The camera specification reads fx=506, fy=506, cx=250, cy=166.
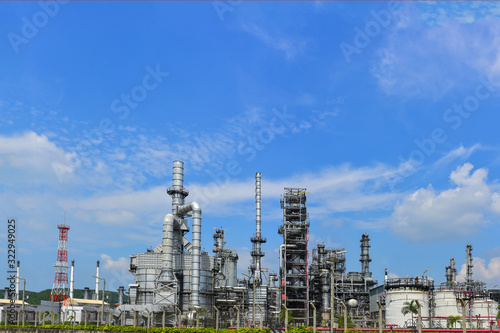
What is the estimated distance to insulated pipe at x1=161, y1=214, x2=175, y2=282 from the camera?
101 meters

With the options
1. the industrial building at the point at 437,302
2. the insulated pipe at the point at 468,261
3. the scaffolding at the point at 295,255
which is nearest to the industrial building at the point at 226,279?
the scaffolding at the point at 295,255

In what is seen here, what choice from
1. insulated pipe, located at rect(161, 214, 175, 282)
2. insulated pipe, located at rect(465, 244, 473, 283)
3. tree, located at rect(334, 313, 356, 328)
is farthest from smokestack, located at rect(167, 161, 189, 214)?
insulated pipe, located at rect(465, 244, 473, 283)

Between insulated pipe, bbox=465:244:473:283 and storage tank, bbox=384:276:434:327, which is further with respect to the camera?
insulated pipe, bbox=465:244:473:283

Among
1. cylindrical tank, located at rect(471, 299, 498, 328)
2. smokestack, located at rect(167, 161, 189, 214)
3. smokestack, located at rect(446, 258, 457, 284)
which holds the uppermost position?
smokestack, located at rect(167, 161, 189, 214)

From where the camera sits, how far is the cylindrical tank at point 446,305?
104 metres

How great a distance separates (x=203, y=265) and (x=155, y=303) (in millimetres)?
13278

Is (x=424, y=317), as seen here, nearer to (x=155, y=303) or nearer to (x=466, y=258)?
(x=466, y=258)

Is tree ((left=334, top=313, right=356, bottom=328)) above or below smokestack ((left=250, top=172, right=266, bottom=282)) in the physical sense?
below

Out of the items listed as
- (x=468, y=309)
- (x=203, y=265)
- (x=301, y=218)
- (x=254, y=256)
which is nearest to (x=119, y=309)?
(x=203, y=265)

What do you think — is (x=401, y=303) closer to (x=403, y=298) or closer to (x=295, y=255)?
(x=403, y=298)

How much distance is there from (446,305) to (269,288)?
41813 millimetres

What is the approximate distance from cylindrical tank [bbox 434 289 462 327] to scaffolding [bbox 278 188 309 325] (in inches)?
1131

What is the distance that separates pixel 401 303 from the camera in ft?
320

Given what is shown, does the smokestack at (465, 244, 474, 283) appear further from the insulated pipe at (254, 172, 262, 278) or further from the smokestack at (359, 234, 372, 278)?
the insulated pipe at (254, 172, 262, 278)
